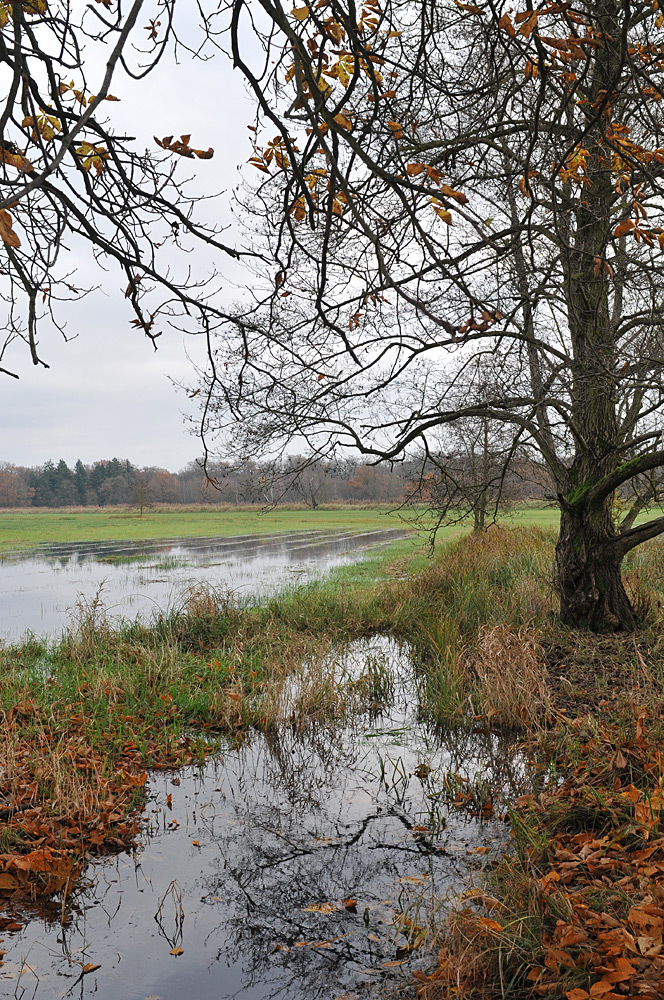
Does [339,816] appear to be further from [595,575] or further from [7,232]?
[595,575]

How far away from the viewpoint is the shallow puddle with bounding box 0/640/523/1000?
3.29 meters

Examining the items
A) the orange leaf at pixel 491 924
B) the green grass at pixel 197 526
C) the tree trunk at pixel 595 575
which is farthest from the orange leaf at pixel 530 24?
the green grass at pixel 197 526

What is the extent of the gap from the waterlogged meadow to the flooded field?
11.1ft

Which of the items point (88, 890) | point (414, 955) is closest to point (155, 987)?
Result: point (88, 890)

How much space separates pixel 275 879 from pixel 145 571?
609 inches

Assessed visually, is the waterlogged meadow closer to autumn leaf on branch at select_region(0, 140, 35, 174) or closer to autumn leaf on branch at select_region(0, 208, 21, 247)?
autumn leaf on branch at select_region(0, 208, 21, 247)

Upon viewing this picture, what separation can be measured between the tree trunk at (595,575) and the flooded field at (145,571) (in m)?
5.52

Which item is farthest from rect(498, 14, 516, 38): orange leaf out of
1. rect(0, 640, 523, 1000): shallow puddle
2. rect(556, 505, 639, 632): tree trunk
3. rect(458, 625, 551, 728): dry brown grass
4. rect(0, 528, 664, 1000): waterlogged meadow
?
rect(556, 505, 639, 632): tree trunk

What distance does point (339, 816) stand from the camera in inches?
191

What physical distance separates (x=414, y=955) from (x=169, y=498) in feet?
197

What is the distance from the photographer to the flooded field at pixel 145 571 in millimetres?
12961

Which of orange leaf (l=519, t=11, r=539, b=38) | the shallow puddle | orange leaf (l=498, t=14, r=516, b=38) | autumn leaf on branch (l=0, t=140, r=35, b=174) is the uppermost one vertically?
orange leaf (l=498, t=14, r=516, b=38)

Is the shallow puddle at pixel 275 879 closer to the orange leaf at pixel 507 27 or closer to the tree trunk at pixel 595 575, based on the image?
the tree trunk at pixel 595 575

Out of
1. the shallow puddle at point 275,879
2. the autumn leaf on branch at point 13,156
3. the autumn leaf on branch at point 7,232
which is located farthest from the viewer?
the shallow puddle at point 275,879
